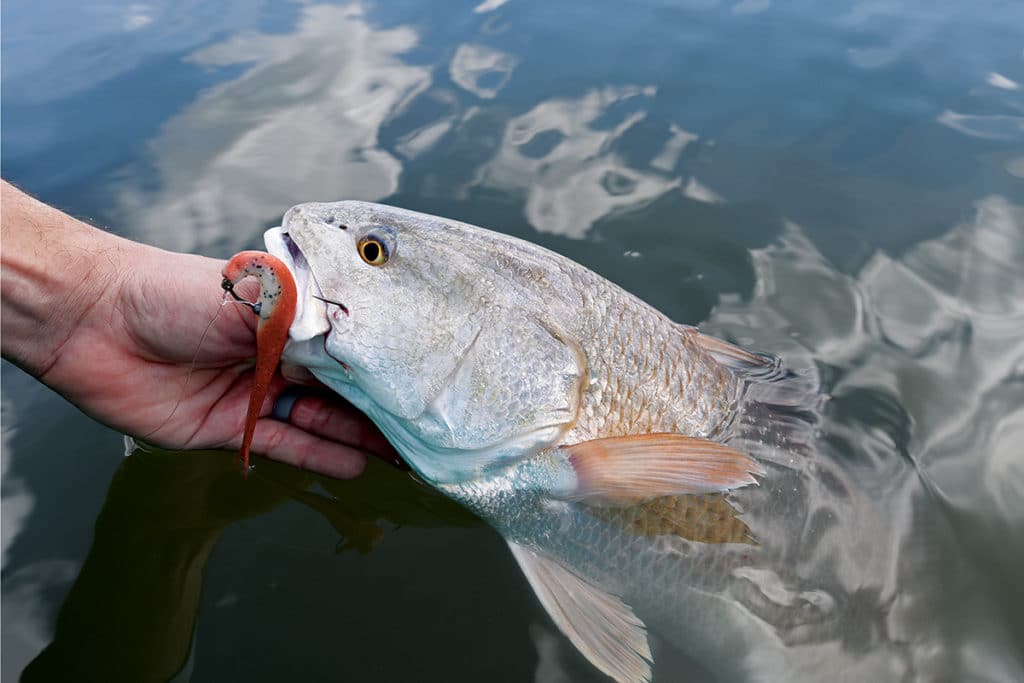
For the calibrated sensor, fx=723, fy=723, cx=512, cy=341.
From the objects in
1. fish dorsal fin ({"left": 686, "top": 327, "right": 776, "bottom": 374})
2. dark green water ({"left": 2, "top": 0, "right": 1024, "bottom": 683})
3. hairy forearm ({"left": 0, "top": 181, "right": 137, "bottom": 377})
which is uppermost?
hairy forearm ({"left": 0, "top": 181, "right": 137, "bottom": 377})

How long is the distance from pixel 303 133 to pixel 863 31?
438cm

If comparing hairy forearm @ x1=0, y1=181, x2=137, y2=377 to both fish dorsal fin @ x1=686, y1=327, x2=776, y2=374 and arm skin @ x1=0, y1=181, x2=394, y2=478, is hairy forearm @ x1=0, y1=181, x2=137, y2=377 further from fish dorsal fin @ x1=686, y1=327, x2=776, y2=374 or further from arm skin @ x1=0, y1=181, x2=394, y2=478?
fish dorsal fin @ x1=686, y1=327, x2=776, y2=374

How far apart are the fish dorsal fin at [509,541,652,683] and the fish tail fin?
2.07 feet

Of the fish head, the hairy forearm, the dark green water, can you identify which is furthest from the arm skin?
the fish head

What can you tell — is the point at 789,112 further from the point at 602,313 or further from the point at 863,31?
the point at 602,313

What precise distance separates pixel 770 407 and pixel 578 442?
0.74 m

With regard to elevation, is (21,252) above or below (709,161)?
above

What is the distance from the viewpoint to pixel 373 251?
2084mm

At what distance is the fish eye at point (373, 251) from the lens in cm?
208

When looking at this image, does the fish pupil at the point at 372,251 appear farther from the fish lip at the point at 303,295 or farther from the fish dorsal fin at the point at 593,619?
the fish dorsal fin at the point at 593,619

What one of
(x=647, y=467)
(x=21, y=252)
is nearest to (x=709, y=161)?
(x=647, y=467)

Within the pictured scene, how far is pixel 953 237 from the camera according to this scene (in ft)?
12.4

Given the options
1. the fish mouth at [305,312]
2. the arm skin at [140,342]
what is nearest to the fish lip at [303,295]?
the fish mouth at [305,312]

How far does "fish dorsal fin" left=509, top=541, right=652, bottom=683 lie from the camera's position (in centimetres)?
203
